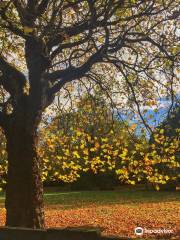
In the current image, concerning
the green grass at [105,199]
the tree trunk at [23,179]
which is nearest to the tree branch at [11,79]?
the tree trunk at [23,179]

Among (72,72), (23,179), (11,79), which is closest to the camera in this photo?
(23,179)

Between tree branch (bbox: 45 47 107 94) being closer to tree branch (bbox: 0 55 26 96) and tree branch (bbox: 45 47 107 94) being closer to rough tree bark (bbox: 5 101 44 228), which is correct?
tree branch (bbox: 0 55 26 96)

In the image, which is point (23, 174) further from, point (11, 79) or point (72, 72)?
point (72, 72)

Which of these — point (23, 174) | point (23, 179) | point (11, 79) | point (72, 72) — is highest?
point (72, 72)

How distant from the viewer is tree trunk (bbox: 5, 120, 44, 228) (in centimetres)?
1288

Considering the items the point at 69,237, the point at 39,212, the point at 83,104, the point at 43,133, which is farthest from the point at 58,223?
the point at 69,237

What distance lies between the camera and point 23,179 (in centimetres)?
1287

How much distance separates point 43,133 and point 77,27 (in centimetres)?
897

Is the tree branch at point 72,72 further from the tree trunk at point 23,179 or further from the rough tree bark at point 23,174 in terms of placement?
the tree trunk at point 23,179

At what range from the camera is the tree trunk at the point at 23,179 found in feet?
42.2

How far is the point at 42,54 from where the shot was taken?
12531mm

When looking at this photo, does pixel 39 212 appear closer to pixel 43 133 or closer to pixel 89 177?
pixel 43 133

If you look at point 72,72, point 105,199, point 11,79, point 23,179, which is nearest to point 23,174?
point 23,179

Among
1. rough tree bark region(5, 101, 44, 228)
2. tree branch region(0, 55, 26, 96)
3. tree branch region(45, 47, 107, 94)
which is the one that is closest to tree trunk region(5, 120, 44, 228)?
rough tree bark region(5, 101, 44, 228)
